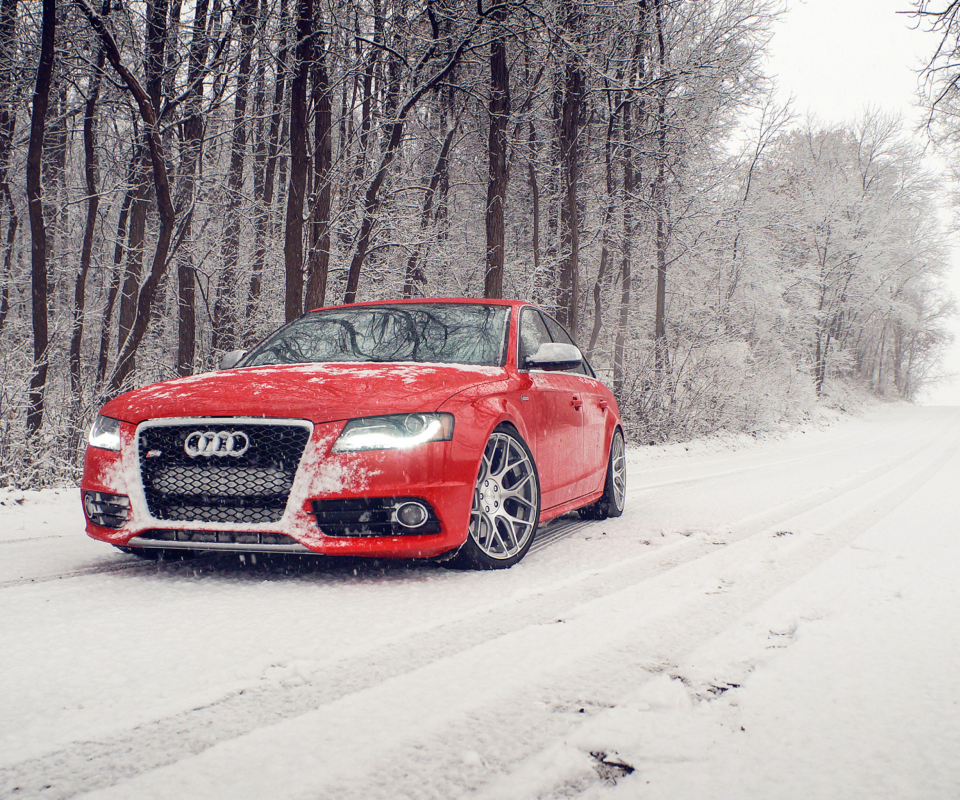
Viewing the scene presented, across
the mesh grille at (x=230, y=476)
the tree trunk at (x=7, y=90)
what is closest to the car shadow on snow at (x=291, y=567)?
the mesh grille at (x=230, y=476)

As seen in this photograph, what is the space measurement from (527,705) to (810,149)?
3916cm

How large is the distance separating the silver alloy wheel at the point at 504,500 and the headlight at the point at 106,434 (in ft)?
5.83

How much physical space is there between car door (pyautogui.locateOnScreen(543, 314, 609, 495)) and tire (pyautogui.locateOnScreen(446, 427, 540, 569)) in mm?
1153

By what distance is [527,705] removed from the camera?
212cm

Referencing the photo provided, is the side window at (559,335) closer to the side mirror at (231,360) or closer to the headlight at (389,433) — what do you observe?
the side mirror at (231,360)

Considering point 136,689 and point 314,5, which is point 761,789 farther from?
point 314,5

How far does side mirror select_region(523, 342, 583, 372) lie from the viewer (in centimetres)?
450

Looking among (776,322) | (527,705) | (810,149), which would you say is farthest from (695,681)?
(810,149)

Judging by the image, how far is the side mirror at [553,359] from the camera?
14.8ft

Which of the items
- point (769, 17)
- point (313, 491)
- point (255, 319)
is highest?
point (769, 17)

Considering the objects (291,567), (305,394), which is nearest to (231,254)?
(291,567)

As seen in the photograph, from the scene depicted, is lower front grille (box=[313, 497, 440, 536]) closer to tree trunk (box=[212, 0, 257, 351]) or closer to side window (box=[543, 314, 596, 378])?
side window (box=[543, 314, 596, 378])

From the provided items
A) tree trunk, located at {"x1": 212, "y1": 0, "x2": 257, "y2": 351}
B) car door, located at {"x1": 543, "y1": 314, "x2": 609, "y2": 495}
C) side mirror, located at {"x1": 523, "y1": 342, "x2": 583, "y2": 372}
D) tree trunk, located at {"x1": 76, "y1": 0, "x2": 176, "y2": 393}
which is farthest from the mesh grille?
tree trunk, located at {"x1": 212, "y1": 0, "x2": 257, "y2": 351}

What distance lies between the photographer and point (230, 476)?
11.1 ft
